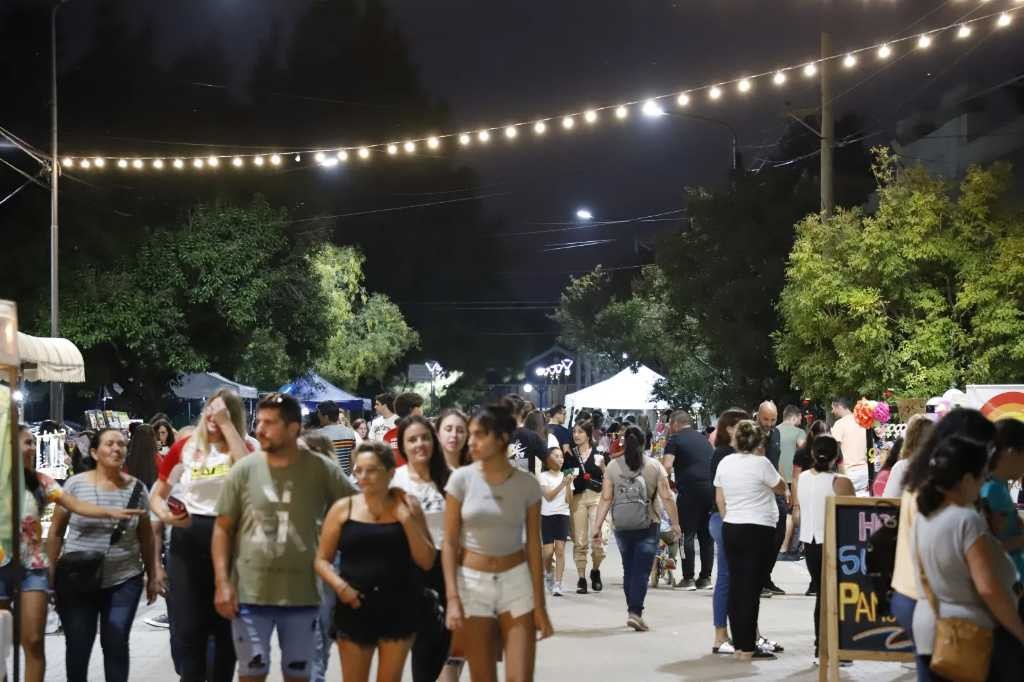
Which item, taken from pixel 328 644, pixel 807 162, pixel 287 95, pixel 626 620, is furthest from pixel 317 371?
pixel 328 644

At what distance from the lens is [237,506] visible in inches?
273

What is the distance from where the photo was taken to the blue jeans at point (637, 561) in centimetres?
1227

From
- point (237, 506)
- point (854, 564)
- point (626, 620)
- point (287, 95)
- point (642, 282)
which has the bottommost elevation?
point (626, 620)

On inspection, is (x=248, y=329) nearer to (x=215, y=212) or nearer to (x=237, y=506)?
(x=215, y=212)

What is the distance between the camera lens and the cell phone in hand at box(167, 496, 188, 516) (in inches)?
309

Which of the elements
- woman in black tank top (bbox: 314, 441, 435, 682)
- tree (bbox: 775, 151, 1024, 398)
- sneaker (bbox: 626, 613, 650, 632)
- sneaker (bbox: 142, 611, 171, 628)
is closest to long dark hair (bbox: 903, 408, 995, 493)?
woman in black tank top (bbox: 314, 441, 435, 682)

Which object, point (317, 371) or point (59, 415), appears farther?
point (317, 371)

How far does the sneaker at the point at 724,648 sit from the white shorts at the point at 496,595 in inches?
176

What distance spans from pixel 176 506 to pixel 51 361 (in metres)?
10.6

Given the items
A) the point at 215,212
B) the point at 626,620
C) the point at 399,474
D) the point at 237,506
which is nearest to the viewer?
the point at 237,506

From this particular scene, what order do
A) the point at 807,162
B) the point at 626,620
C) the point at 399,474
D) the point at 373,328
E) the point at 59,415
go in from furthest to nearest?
1. the point at 373,328
2. the point at 807,162
3. the point at 59,415
4. the point at 626,620
5. the point at 399,474

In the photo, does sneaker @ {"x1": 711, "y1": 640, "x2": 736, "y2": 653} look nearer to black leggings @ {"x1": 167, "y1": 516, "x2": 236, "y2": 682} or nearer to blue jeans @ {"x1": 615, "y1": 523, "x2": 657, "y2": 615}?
blue jeans @ {"x1": 615, "y1": 523, "x2": 657, "y2": 615}

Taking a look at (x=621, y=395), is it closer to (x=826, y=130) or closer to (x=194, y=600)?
(x=826, y=130)

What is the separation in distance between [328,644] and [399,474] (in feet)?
4.31
